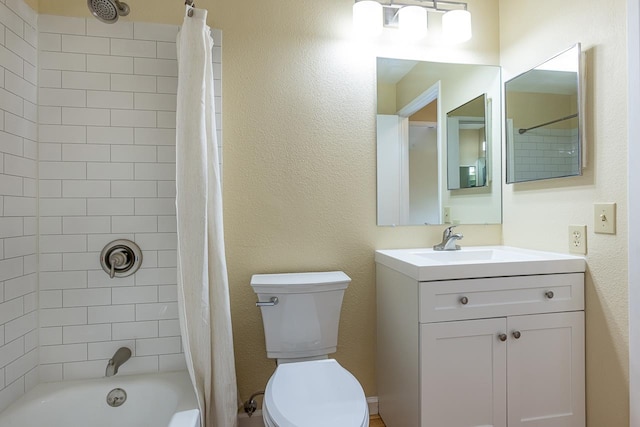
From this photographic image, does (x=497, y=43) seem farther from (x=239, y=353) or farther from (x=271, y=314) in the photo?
(x=239, y=353)

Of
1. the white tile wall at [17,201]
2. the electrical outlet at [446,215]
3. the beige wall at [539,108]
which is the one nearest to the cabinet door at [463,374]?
the electrical outlet at [446,215]

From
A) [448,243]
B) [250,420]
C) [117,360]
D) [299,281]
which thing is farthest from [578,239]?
[117,360]

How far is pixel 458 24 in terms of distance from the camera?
1774 millimetres

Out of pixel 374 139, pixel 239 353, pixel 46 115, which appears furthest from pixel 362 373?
pixel 46 115

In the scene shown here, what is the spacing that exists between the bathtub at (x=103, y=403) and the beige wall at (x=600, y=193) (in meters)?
1.63

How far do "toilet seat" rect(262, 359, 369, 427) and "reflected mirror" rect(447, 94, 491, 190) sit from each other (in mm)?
1216

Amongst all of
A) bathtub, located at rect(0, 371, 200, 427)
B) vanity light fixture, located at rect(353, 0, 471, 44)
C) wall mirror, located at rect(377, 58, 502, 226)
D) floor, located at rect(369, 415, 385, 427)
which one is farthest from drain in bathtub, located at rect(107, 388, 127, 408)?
vanity light fixture, located at rect(353, 0, 471, 44)

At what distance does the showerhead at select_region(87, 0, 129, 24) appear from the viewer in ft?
4.45

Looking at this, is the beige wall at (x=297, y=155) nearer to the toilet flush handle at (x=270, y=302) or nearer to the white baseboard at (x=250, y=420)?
the white baseboard at (x=250, y=420)

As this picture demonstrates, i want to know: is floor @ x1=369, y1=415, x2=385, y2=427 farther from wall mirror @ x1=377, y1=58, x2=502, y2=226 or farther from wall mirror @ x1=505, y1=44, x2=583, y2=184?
wall mirror @ x1=505, y1=44, x2=583, y2=184

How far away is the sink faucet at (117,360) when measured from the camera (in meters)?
1.42

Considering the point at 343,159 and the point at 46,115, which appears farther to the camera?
the point at 343,159

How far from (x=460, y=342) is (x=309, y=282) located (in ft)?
2.18

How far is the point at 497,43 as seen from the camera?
1970mm
